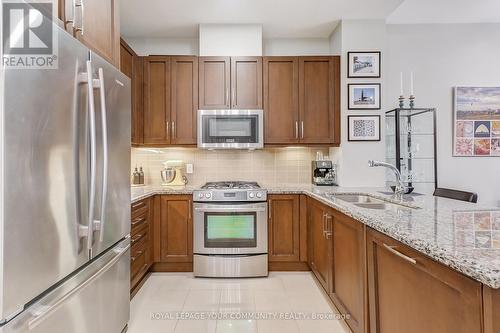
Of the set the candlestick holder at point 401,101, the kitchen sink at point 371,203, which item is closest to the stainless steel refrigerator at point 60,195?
the kitchen sink at point 371,203

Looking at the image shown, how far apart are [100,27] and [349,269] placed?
208 centimetres

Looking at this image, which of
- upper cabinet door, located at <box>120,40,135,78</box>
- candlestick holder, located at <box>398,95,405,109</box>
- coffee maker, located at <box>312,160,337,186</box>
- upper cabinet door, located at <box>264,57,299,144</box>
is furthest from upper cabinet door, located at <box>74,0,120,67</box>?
candlestick holder, located at <box>398,95,405,109</box>

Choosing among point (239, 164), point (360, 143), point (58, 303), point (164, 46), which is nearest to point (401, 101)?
point (360, 143)

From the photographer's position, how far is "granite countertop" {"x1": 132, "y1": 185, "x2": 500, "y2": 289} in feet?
2.71

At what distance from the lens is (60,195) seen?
1163 mm

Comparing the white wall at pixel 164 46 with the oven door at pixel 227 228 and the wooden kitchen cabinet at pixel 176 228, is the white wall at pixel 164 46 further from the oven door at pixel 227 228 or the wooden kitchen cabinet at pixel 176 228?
the oven door at pixel 227 228

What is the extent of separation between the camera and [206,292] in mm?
2674

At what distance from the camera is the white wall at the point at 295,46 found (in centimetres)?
373

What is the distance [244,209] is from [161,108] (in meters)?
1.53

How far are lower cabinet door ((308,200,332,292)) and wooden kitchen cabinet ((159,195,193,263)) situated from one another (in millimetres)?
1257

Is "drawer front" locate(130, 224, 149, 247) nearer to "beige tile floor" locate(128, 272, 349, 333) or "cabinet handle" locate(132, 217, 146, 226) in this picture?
"cabinet handle" locate(132, 217, 146, 226)

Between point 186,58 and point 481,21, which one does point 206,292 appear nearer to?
point 186,58

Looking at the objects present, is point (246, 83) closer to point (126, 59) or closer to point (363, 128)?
point (126, 59)

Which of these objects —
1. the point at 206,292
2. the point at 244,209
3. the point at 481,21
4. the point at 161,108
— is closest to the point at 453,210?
the point at 244,209
